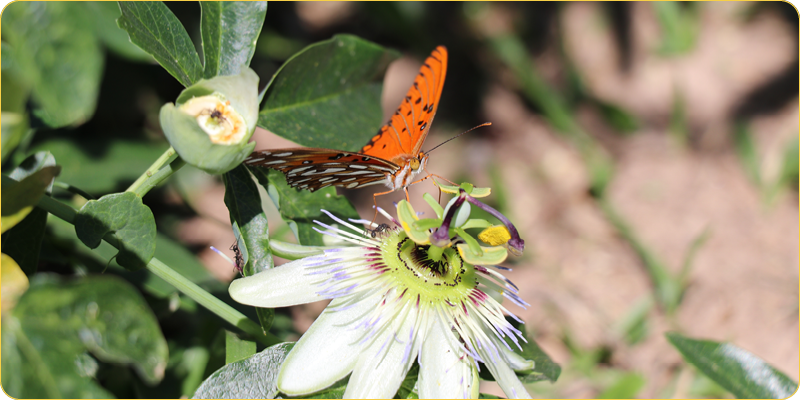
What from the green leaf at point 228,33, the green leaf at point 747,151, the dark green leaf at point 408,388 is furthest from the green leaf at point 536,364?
the green leaf at point 747,151

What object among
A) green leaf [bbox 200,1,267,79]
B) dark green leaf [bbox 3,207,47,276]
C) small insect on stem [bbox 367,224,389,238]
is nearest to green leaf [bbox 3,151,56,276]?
dark green leaf [bbox 3,207,47,276]

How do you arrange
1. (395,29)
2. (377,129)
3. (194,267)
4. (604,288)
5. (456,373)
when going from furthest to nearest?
(395,29) < (604,288) < (194,267) < (377,129) < (456,373)

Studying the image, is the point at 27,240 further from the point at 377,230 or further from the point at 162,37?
the point at 377,230

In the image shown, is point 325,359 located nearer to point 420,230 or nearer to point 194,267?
point 420,230

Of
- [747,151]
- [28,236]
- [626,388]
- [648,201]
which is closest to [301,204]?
[28,236]

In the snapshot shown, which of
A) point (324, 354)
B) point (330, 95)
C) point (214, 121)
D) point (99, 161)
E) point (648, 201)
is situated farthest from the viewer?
point (648, 201)

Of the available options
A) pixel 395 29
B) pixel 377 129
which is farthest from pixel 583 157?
pixel 377 129

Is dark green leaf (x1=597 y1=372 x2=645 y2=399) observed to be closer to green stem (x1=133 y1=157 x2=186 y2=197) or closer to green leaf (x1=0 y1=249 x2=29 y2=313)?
green stem (x1=133 y1=157 x2=186 y2=197)
